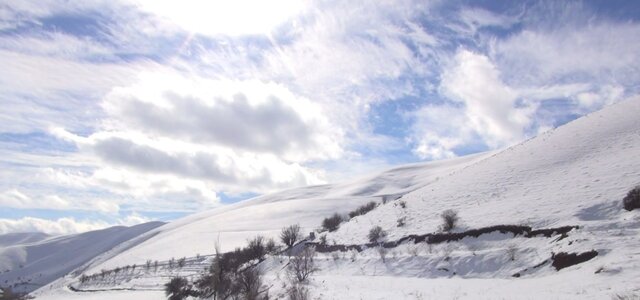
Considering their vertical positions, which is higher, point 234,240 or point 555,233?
point 234,240

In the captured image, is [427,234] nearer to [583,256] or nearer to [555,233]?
[555,233]

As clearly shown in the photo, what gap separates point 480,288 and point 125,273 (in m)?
98.5

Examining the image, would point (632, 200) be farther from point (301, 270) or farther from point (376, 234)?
point (301, 270)

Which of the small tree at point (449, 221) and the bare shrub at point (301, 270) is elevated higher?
the small tree at point (449, 221)

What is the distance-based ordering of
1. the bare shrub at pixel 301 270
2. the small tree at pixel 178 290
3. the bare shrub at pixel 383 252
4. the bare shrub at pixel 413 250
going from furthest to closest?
the small tree at pixel 178 290, the bare shrub at pixel 383 252, the bare shrub at pixel 301 270, the bare shrub at pixel 413 250

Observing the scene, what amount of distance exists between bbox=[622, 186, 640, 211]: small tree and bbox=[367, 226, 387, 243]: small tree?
59.1 ft

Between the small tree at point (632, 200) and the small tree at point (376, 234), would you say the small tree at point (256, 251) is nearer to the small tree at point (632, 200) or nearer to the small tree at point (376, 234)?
the small tree at point (376, 234)

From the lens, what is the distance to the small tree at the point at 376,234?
126 ft

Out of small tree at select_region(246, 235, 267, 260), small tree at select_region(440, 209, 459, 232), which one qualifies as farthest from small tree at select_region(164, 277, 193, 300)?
small tree at select_region(440, 209, 459, 232)

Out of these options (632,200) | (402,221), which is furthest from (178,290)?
(632,200)

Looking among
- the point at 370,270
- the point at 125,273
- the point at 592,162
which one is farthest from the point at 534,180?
the point at 125,273

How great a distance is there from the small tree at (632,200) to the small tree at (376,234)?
59.1ft

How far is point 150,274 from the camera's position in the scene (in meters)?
89.8

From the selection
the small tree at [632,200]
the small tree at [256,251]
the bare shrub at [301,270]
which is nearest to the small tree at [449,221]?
the bare shrub at [301,270]
